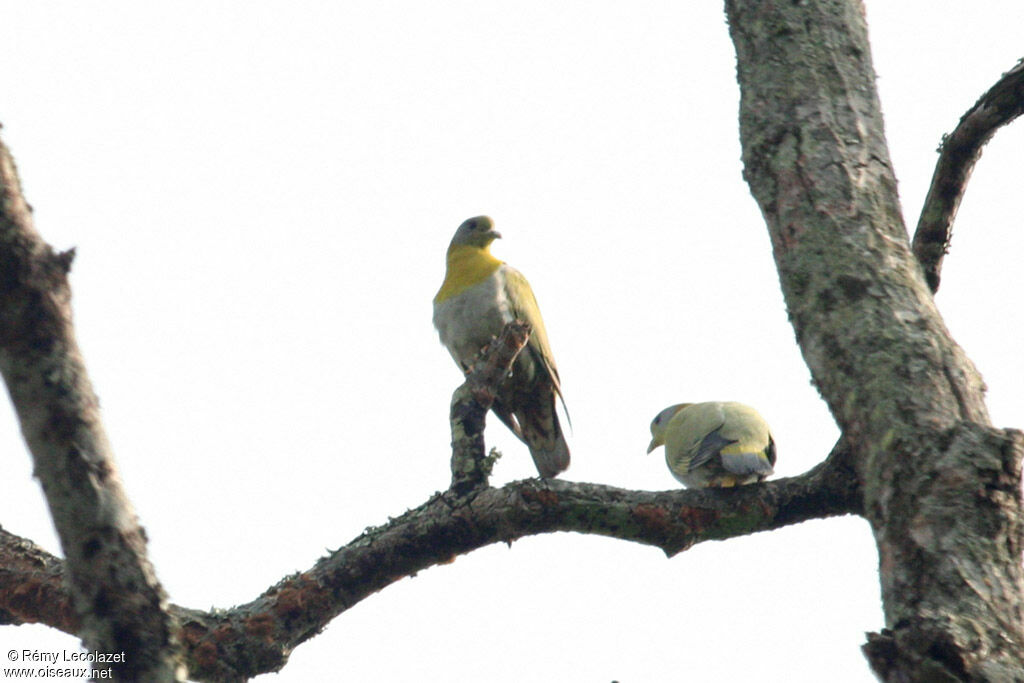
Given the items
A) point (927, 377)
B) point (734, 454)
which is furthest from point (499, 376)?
point (927, 377)

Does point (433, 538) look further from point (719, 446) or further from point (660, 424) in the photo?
point (660, 424)

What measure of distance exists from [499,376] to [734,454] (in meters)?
0.84

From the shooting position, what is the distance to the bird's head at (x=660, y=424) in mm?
5551

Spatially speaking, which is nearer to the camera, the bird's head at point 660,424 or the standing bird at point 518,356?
the bird's head at point 660,424

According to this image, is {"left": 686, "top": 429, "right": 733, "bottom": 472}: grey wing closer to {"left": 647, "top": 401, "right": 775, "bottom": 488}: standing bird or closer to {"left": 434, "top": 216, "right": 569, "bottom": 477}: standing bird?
{"left": 647, "top": 401, "right": 775, "bottom": 488}: standing bird

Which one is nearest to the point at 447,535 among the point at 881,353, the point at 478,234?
the point at 881,353

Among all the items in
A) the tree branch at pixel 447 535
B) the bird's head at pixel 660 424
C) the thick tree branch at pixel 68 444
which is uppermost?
the bird's head at pixel 660 424

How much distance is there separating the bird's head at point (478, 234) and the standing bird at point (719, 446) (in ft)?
8.47

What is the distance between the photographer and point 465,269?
20.7 ft

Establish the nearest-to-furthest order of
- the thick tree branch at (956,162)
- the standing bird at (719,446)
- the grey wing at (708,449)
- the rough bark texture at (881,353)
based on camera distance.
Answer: the rough bark texture at (881,353), the thick tree branch at (956,162), the standing bird at (719,446), the grey wing at (708,449)

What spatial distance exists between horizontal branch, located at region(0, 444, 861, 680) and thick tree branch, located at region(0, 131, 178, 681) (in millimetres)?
1516

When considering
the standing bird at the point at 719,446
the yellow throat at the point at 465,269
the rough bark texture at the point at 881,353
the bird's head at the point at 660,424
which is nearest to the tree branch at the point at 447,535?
the standing bird at the point at 719,446

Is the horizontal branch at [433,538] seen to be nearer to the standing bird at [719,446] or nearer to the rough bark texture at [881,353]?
the standing bird at [719,446]

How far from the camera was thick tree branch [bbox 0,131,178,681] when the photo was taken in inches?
55.6
